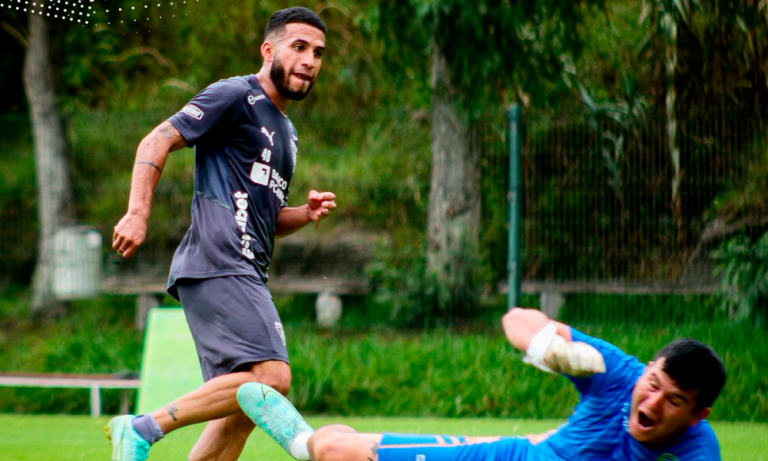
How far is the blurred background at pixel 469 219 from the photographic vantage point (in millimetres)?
9484

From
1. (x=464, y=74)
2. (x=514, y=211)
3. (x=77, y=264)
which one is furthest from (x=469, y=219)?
(x=77, y=264)

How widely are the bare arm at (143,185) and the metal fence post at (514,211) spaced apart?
6.17 m

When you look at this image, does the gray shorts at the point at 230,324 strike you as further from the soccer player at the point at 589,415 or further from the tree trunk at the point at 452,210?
the tree trunk at the point at 452,210

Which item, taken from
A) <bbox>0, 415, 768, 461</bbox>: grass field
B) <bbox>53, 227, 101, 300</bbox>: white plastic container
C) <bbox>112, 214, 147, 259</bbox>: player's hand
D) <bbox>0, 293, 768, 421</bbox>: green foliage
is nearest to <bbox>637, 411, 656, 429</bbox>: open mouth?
<bbox>112, 214, 147, 259</bbox>: player's hand

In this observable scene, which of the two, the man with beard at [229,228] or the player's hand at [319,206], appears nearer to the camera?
the man with beard at [229,228]

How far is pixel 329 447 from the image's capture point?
355 cm

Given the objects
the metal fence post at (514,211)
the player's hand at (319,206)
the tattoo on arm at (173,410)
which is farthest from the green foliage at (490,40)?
the tattoo on arm at (173,410)

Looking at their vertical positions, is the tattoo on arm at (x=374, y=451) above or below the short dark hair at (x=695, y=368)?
below

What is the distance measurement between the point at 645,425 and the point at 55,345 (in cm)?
900

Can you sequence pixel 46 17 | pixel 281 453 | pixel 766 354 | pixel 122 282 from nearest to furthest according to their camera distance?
pixel 281 453, pixel 766 354, pixel 122 282, pixel 46 17

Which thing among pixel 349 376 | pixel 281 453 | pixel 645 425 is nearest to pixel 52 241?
pixel 349 376

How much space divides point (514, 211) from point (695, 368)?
264 inches

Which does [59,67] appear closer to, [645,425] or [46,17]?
[46,17]

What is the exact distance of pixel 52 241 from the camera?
11125mm
